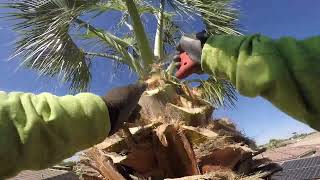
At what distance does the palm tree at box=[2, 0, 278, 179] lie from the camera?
325 cm

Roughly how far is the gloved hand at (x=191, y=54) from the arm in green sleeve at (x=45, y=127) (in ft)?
1.25

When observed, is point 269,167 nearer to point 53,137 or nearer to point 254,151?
point 254,151

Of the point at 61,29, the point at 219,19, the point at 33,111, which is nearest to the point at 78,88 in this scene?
the point at 61,29

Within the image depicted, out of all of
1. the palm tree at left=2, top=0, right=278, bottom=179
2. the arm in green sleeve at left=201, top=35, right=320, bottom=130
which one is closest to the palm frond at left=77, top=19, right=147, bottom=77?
the palm tree at left=2, top=0, right=278, bottom=179

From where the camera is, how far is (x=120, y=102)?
172 cm

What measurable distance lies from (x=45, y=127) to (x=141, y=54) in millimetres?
2321

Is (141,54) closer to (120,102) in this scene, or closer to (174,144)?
(174,144)

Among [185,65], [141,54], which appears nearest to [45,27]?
[141,54]

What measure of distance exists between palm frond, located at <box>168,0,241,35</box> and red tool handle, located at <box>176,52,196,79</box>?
2.10 m

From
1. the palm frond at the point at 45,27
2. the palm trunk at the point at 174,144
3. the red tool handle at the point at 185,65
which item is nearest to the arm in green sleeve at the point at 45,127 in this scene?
the red tool handle at the point at 185,65

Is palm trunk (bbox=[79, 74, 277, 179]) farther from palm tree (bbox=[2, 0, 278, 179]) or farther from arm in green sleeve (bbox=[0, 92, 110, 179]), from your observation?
arm in green sleeve (bbox=[0, 92, 110, 179])

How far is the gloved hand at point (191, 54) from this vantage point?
1805 mm

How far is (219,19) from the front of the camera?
4.32m

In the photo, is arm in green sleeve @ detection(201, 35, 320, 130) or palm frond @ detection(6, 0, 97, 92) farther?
palm frond @ detection(6, 0, 97, 92)
